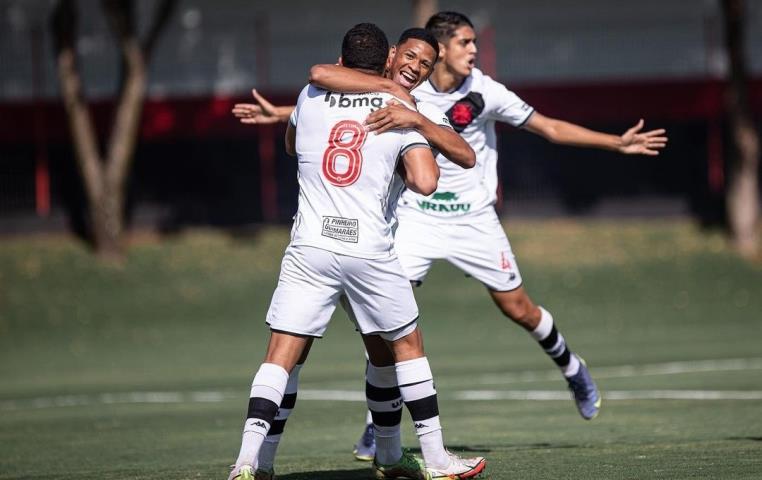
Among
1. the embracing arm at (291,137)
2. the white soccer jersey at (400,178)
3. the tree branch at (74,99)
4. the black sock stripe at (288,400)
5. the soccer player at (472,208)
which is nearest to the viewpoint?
the white soccer jersey at (400,178)

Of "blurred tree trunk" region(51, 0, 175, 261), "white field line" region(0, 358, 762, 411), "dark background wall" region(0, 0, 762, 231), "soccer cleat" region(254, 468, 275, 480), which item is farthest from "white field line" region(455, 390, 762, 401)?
"dark background wall" region(0, 0, 762, 231)

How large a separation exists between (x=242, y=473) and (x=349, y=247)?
133 centimetres

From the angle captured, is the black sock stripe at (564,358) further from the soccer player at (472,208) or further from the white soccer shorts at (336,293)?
the white soccer shorts at (336,293)

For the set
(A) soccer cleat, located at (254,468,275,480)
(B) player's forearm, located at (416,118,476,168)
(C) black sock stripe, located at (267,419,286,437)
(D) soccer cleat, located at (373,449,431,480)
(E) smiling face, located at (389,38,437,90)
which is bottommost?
(D) soccer cleat, located at (373,449,431,480)

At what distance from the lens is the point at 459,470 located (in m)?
8.05

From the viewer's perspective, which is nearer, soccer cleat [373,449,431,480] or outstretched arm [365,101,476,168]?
outstretched arm [365,101,476,168]

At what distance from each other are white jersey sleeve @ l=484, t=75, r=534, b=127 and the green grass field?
2.39 m

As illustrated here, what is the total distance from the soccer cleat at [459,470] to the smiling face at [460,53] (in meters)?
3.65

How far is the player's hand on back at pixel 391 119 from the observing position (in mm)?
7582

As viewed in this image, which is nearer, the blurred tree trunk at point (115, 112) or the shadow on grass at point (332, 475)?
the shadow on grass at point (332, 475)

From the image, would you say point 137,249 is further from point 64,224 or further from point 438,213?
point 438,213

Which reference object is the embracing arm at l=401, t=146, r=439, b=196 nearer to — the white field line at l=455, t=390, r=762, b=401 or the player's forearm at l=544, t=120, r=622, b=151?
the player's forearm at l=544, t=120, r=622, b=151

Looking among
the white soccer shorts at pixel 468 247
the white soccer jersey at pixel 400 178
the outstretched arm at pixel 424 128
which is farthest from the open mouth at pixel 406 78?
the white soccer shorts at pixel 468 247

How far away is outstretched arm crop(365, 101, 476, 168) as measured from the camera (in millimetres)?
7586
